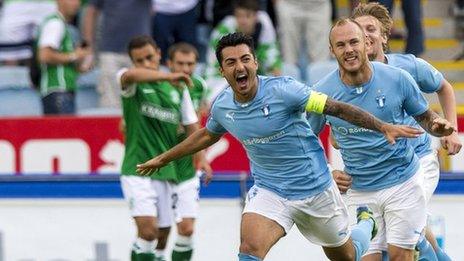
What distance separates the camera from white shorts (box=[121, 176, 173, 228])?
1249 centimetres

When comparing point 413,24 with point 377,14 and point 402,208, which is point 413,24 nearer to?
point 377,14

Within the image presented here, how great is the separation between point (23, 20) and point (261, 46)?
248cm

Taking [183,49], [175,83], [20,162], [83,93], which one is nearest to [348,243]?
[175,83]

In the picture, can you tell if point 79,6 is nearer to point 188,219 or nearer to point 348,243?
point 188,219

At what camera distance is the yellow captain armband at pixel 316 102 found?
9.50 m

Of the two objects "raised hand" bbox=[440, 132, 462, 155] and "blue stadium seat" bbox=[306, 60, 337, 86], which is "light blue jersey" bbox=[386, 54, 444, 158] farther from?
"blue stadium seat" bbox=[306, 60, 337, 86]

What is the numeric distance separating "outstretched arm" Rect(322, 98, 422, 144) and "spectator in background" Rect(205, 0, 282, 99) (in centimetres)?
554

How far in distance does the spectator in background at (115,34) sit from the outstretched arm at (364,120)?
19.7 ft

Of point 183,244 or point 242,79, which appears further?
point 183,244

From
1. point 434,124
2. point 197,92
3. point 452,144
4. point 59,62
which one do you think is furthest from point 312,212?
point 59,62

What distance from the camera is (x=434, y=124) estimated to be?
9.39m

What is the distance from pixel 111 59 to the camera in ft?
50.4

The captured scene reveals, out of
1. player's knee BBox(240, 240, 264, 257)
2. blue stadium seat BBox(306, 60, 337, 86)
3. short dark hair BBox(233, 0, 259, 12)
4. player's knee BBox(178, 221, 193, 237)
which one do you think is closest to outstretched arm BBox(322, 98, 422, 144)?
player's knee BBox(240, 240, 264, 257)

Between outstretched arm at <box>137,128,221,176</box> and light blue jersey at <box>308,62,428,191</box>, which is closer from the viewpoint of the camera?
light blue jersey at <box>308,62,428,191</box>
